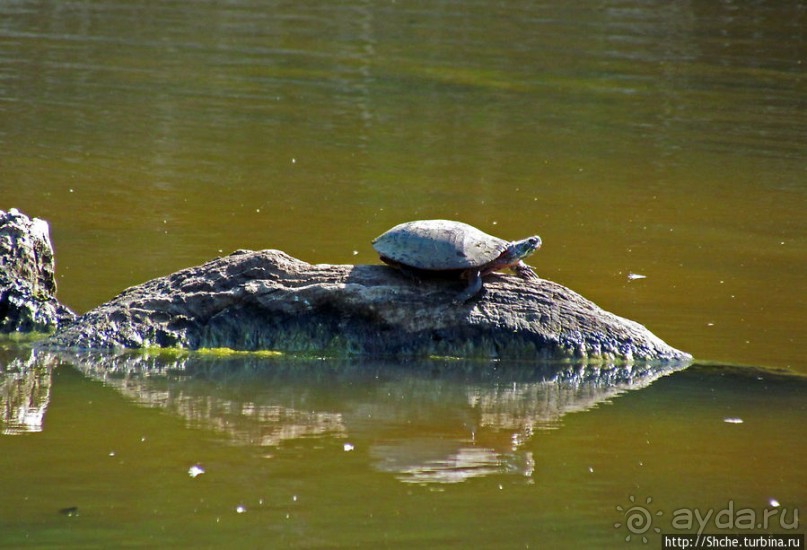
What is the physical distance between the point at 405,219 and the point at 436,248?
4.28 m

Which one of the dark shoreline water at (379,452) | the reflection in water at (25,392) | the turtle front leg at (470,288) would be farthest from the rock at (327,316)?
the reflection in water at (25,392)

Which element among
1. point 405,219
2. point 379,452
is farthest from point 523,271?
point 405,219

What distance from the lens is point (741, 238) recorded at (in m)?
12.9

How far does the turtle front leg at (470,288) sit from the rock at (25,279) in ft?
8.76

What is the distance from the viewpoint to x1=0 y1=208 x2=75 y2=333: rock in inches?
347

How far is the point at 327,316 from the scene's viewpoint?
28.6 feet

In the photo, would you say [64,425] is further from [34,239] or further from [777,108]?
[777,108]

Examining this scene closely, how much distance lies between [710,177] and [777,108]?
Result: 4.75m

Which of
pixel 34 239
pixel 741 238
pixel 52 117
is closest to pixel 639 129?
pixel 741 238

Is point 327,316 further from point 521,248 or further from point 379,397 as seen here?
point 521,248

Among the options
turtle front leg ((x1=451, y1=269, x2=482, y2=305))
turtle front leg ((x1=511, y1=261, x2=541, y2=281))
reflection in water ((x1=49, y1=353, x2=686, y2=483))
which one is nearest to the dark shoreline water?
reflection in water ((x1=49, y1=353, x2=686, y2=483))

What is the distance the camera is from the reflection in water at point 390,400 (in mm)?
7078

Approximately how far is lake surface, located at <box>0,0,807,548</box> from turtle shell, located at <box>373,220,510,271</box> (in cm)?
72

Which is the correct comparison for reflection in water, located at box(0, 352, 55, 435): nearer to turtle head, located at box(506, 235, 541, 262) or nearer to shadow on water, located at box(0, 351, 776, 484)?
shadow on water, located at box(0, 351, 776, 484)
